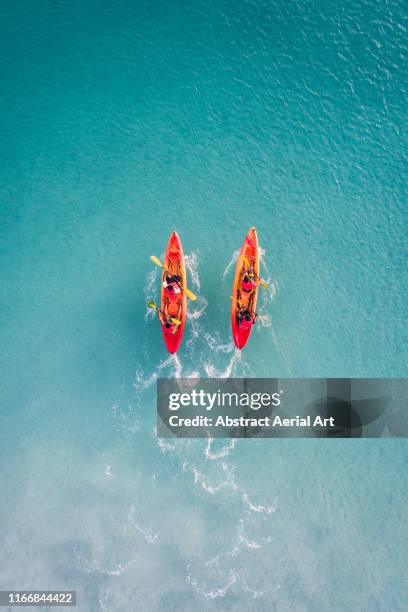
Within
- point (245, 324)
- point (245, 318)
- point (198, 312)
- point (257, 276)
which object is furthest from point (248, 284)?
point (198, 312)

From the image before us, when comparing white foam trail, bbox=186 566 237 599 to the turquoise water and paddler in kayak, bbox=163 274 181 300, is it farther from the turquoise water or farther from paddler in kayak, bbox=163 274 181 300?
paddler in kayak, bbox=163 274 181 300

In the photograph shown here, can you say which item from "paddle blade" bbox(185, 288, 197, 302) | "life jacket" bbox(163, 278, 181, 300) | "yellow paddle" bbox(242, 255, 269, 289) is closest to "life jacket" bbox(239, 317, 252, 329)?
"yellow paddle" bbox(242, 255, 269, 289)

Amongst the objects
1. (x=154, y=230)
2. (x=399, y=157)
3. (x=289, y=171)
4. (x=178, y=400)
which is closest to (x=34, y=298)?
(x=154, y=230)

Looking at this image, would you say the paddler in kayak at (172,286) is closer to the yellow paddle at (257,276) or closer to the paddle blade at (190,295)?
the paddle blade at (190,295)

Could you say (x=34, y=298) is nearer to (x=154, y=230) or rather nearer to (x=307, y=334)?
(x=154, y=230)

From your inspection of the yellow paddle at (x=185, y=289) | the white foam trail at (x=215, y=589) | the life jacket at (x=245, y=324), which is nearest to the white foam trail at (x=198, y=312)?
the yellow paddle at (x=185, y=289)
